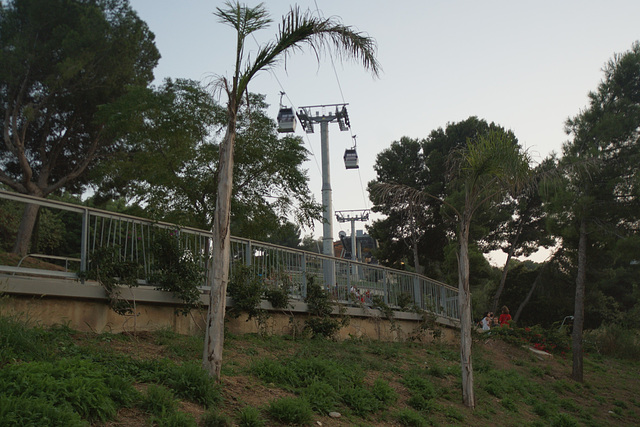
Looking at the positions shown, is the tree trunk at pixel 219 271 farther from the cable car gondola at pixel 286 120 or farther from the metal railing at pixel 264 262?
the cable car gondola at pixel 286 120

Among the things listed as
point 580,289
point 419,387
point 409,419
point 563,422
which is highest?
point 580,289

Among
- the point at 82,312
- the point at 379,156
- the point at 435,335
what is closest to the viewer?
the point at 82,312

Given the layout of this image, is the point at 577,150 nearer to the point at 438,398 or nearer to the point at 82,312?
the point at 438,398

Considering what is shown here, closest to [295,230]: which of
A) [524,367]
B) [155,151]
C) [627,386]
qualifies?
[155,151]

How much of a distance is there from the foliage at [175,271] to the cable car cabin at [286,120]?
31.0ft

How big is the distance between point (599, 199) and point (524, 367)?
6.14 meters

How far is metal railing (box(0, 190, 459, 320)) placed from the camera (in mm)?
7727

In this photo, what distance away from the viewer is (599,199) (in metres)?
18.6

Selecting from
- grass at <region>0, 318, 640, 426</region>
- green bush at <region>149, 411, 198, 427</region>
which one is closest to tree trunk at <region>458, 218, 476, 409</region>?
grass at <region>0, 318, 640, 426</region>

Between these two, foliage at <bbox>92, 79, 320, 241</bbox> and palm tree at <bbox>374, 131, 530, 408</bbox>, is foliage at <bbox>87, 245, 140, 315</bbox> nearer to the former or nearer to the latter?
palm tree at <bbox>374, 131, 530, 408</bbox>

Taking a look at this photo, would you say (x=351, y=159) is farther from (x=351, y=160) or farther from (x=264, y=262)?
(x=264, y=262)

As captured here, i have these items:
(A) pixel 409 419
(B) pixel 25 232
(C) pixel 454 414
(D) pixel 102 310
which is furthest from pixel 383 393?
(B) pixel 25 232

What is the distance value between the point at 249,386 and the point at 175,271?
2.58 meters

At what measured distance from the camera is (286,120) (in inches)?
701
